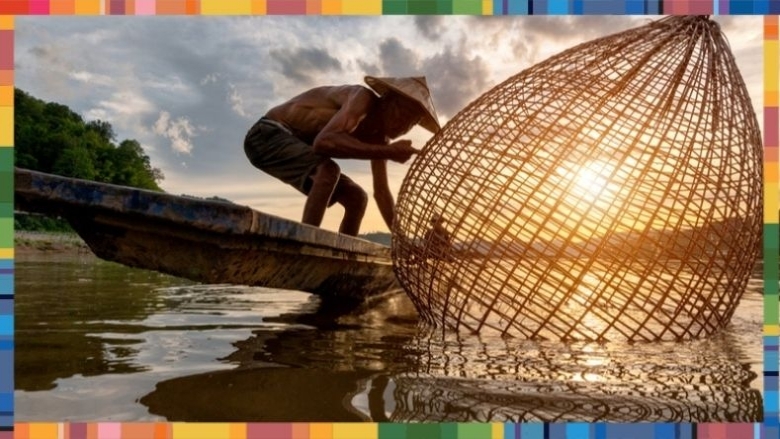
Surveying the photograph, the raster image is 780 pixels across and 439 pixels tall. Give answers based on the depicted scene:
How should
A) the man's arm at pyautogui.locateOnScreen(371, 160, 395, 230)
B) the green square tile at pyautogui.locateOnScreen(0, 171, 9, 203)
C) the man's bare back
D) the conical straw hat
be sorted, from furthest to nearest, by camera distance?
the man's arm at pyautogui.locateOnScreen(371, 160, 395, 230) → the man's bare back → the conical straw hat → the green square tile at pyautogui.locateOnScreen(0, 171, 9, 203)

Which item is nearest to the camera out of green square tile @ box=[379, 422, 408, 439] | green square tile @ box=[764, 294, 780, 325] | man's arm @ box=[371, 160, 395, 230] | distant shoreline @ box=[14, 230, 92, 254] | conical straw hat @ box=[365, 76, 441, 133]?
green square tile @ box=[379, 422, 408, 439]

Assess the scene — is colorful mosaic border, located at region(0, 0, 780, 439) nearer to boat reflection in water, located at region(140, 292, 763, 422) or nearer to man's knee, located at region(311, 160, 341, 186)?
boat reflection in water, located at region(140, 292, 763, 422)

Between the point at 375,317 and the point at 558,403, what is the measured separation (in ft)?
5.87

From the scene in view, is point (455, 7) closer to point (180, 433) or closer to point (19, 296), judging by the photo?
point (180, 433)

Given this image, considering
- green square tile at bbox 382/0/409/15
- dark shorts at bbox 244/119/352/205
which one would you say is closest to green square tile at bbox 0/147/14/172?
green square tile at bbox 382/0/409/15

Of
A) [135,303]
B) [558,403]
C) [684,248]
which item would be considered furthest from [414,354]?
[135,303]

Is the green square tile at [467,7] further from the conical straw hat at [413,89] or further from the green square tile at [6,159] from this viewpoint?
the green square tile at [6,159]

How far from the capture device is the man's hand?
3.17 meters

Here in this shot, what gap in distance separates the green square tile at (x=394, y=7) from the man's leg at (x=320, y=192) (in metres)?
1.59

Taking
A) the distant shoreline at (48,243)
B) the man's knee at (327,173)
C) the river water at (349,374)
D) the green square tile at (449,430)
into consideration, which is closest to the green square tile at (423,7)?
the river water at (349,374)

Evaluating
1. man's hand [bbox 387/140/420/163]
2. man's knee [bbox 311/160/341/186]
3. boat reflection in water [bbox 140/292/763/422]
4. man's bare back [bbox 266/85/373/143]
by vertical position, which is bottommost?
boat reflection in water [bbox 140/292/763/422]

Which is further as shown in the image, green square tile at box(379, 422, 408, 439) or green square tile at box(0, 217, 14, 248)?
green square tile at box(0, 217, 14, 248)

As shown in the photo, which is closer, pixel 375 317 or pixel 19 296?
pixel 375 317

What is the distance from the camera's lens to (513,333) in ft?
9.68
